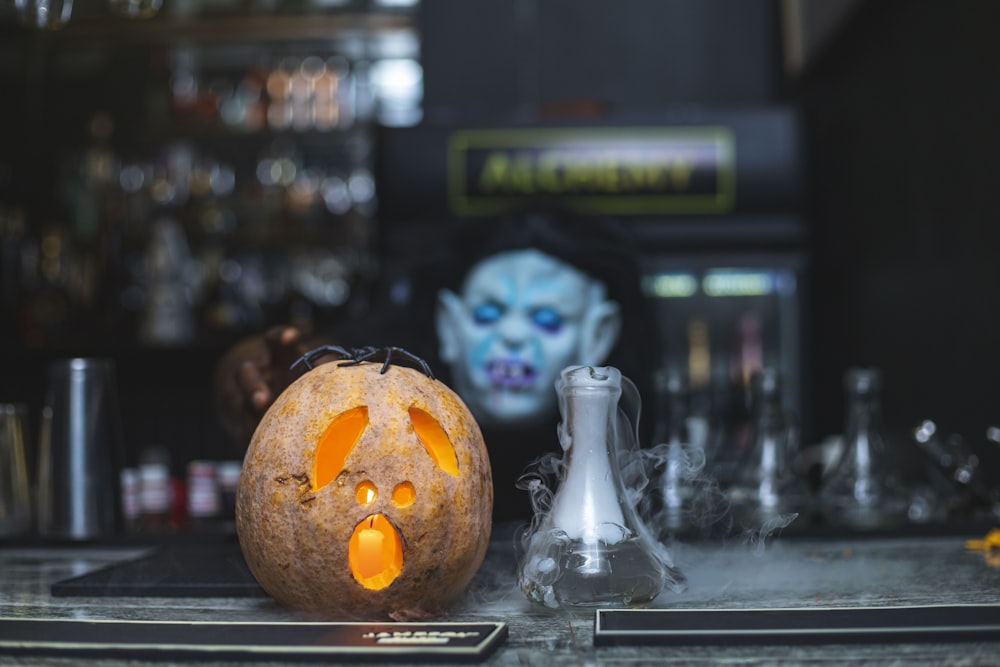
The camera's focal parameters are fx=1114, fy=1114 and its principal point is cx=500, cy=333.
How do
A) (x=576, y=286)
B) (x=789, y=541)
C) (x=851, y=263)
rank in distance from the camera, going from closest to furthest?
(x=789, y=541), (x=576, y=286), (x=851, y=263)

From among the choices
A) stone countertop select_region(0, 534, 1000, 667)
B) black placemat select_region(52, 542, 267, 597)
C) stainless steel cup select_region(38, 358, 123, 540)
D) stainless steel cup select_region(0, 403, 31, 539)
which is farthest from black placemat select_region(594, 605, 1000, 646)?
stainless steel cup select_region(0, 403, 31, 539)

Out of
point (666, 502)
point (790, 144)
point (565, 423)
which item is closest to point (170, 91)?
point (790, 144)

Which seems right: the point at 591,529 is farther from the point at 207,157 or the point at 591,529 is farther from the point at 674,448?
the point at 207,157

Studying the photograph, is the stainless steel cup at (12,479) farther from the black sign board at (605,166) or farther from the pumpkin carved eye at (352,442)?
the black sign board at (605,166)

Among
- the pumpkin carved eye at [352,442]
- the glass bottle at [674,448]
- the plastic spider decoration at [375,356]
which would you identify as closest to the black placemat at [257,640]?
the pumpkin carved eye at [352,442]

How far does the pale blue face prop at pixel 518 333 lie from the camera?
5.71 feet

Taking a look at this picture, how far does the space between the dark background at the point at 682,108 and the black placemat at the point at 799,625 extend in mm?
1987

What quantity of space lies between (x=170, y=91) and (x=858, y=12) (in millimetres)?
2246

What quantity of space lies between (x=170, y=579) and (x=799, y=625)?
24.1 inches

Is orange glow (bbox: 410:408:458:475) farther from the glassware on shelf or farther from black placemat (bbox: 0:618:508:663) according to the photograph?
the glassware on shelf

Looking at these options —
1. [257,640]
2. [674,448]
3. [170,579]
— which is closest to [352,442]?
[257,640]

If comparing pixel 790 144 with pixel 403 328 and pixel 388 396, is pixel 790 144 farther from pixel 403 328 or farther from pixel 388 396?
pixel 388 396

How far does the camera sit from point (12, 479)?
153cm

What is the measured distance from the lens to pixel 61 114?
12.5 ft
